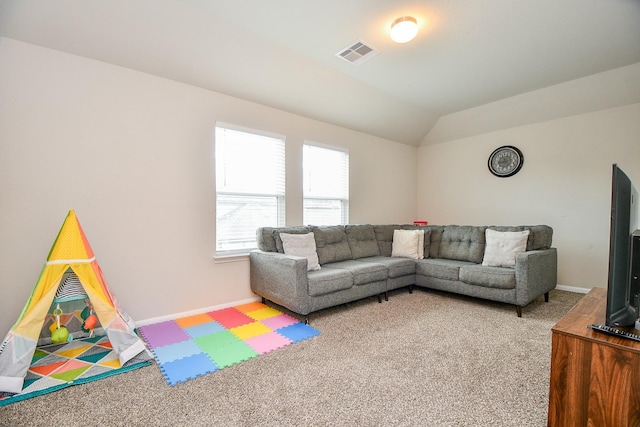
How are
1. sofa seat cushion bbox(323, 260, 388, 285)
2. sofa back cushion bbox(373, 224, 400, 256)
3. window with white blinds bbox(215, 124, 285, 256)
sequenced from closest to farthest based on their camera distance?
sofa seat cushion bbox(323, 260, 388, 285) < window with white blinds bbox(215, 124, 285, 256) < sofa back cushion bbox(373, 224, 400, 256)

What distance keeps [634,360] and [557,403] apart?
13.2 inches

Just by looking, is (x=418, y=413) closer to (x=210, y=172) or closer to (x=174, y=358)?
(x=174, y=358)

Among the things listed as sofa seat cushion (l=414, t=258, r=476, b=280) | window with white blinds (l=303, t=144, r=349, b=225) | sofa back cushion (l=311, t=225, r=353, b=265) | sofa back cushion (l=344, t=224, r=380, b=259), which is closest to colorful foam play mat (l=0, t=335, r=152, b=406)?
sofa back cushion (l=311, t=225, r=353, b=265)

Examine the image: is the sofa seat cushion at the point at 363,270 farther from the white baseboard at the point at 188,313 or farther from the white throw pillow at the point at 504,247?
the white throw pillow at the point at 504,247

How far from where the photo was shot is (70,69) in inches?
96.3

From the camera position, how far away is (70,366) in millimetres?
2025

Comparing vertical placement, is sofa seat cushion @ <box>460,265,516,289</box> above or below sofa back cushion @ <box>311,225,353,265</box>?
below

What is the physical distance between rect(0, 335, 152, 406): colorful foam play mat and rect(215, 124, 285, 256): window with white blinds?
1322mm

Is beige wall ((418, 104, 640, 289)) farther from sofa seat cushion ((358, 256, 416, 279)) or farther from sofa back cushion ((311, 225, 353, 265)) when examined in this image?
sofa back cushion ((311, 225, 353, 265))

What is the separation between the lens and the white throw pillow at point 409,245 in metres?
4.10

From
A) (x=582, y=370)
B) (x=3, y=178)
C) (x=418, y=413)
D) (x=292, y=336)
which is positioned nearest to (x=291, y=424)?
(x=418, y=413)

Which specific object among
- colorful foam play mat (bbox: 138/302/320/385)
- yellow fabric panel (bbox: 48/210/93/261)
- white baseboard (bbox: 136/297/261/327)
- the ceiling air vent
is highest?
the ceiling air vent

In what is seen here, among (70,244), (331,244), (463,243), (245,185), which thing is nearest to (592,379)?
(331,244)

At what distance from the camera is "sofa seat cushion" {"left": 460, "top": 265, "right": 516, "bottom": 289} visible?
120 inches
